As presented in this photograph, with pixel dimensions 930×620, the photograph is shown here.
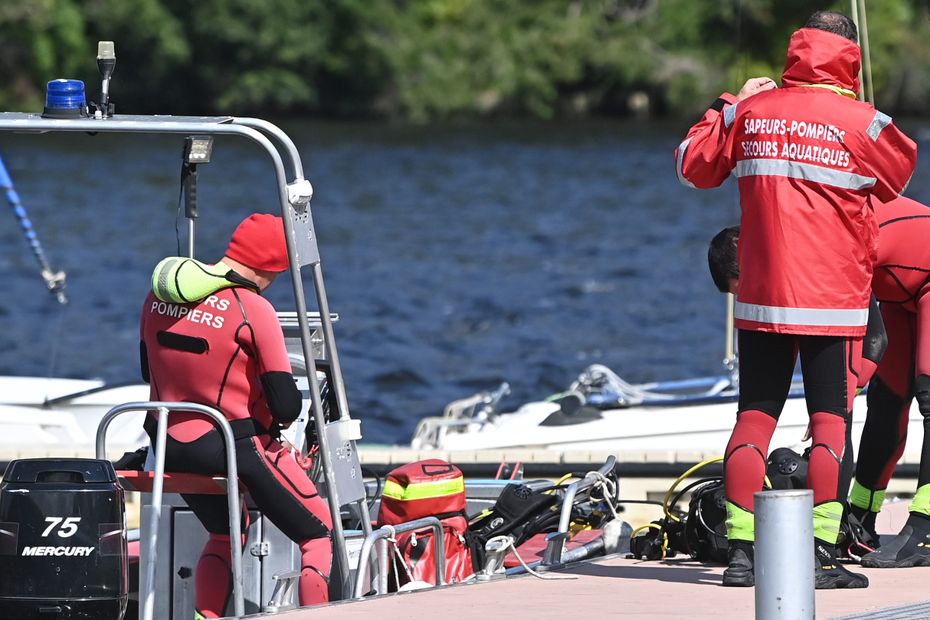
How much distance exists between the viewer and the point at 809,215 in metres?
4.99

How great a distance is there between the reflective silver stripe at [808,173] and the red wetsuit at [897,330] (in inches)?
25.6

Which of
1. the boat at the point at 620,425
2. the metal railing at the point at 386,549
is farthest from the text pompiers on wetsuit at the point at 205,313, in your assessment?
the boat at the point at 620,425

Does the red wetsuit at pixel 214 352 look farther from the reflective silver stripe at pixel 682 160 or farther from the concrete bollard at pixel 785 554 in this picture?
the concrete bollard at pixel 785 554

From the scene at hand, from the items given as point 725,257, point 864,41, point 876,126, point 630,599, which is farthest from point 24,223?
point 876,126

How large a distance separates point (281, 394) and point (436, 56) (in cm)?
5905

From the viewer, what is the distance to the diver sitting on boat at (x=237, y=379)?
17.2 ft

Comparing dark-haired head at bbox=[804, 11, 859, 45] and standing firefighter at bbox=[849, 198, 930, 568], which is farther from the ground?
dark-haired head at bbox=[804, 11, 859, 45]

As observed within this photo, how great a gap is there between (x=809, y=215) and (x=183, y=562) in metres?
2.32

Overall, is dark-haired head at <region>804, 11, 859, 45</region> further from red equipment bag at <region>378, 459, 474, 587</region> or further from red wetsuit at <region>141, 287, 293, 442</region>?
red equipment bag at <region>378, 459, 474, 587</region>

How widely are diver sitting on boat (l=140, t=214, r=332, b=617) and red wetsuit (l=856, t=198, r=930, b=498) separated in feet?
6.20

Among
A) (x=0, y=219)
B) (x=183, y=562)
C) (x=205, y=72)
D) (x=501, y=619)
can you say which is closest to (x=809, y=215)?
(x=501, y=619)

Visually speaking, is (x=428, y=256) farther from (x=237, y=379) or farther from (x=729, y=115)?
(x=729, y=115)

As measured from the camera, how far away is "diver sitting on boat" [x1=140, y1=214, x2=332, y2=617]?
525cm

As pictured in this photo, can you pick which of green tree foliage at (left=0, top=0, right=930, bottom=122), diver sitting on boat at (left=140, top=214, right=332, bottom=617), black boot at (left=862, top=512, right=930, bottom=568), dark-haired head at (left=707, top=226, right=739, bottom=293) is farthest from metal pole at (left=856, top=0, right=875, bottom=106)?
green tree foliage at (left=0, top=0, right=930, bottom=122)
